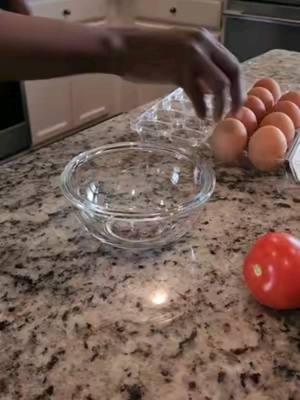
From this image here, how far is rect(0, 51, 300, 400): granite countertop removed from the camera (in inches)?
18.1

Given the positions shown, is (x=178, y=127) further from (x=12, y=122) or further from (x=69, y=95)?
(x=69, y=95)

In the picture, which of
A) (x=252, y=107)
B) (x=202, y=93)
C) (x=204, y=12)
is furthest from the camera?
(x=204, y=12)

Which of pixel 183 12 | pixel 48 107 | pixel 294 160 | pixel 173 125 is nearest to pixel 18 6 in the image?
pixel 173 125

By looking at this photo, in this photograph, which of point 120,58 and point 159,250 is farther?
point 159,250

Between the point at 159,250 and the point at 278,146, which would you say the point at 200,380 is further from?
the point at 278,146

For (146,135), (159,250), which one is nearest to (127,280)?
(159,250)

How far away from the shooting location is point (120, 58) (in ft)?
1.77

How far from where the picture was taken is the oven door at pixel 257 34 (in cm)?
227

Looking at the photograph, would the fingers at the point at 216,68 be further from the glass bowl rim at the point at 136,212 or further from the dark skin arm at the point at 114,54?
the glass bowl rim at the point at 136,212

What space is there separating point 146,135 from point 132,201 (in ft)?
0.76

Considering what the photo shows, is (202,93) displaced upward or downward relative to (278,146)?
upward

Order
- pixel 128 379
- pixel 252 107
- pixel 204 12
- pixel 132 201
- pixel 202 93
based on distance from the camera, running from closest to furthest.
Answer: pixel 128 379 → pixel 202 93 → pixel 132 201 → pixel 252 107 → pixel 204 12

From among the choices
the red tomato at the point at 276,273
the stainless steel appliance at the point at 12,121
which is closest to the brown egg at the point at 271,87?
the red tomato at the point at 276,273

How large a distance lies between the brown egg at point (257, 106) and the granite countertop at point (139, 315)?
0.20 m
